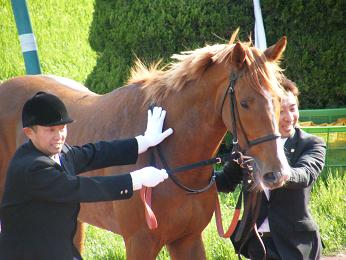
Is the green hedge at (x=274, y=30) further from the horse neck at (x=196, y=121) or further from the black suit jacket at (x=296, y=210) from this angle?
the horse neck at (x=196, y=121)

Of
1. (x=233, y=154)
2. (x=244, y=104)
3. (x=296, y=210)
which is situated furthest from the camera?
(x=296, y=210)

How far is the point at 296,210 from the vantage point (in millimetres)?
4367

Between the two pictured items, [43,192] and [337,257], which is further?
[337,257]

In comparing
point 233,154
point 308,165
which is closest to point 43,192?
point 233,154

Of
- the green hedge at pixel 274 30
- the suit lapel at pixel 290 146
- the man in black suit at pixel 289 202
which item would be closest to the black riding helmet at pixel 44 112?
the man in black suit at pixel 289 202

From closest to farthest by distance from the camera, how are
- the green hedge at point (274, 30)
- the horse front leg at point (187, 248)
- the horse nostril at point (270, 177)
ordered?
the horse nostril at point (270, 177) → the horse front leg at point (187, 248) → the green hedge at point (274, 30)

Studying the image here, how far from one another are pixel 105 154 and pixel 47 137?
0.69m

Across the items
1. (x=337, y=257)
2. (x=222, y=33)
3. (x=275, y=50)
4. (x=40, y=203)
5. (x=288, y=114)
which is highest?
(x=275, y=50)

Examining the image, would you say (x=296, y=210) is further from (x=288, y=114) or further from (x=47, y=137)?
(x=47, y=137)

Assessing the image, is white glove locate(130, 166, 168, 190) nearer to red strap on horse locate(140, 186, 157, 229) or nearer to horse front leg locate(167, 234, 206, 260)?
red strap on horse locate(140, 186, 157, 229)

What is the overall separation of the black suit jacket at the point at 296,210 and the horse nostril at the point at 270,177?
0.65m

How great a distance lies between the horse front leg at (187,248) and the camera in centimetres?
432

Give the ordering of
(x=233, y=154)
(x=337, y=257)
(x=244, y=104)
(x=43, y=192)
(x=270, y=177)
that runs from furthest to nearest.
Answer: (x=337, y=257)
(x=233, y=154)
(x=244, y=104)
(x=270, y=177)
(x=43, y=192)

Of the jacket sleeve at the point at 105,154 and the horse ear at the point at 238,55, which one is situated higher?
the horse ear at the point at 238,55
